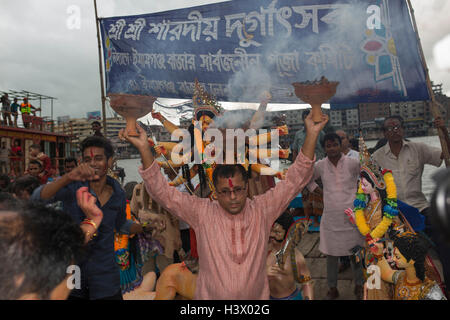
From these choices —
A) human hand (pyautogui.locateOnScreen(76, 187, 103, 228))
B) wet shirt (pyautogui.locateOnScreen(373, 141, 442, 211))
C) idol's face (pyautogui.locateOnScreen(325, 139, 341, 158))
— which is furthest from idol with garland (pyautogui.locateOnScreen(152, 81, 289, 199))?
human hand (pyautogui.locateOnScreen(76, 187, 103, 228))

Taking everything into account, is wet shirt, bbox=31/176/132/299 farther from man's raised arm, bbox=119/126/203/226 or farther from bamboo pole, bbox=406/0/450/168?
bamboo pole, bbox=406/0/450/168

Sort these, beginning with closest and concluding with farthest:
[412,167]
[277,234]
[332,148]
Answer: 1. [277,234]
2. [412,167]
3. [332,148]

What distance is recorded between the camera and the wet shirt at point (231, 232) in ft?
6.31

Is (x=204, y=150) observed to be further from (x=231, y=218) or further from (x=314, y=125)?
(x=314, y=125)

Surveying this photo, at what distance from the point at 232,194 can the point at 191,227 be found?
58 centimetres

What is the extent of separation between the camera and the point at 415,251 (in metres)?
2.38

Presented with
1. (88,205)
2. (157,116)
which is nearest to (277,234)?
(88,205)

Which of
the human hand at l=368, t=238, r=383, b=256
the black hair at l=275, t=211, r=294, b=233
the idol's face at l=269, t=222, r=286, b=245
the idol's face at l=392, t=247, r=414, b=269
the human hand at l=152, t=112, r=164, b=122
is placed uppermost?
the human hand at l=152, t=112, r=164, b=122

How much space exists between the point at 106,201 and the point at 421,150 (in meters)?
3.00

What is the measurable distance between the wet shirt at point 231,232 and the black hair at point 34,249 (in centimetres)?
92

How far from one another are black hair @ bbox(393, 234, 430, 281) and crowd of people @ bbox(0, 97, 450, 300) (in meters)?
0.01

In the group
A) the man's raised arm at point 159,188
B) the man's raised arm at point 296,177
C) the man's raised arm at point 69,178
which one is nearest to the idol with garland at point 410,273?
the man's raised arm at point 296,177

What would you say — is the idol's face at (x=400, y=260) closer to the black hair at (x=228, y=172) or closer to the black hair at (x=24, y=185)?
the black hair at (x=228, y=172)

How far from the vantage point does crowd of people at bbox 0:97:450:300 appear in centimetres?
98
